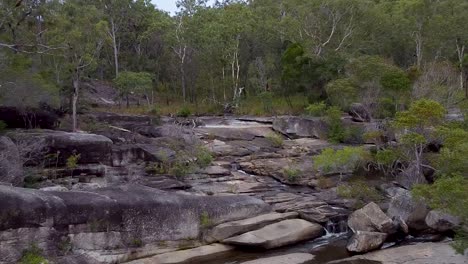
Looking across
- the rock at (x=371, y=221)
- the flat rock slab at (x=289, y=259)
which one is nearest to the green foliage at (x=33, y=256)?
the flat rock slab at (x=289, y=259)

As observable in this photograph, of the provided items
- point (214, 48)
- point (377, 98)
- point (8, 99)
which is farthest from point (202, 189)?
point (214, 48)

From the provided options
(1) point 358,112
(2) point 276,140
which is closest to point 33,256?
(2) point 276,140

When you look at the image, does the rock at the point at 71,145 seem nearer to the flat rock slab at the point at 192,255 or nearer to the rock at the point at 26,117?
the rock at the point at 26,117

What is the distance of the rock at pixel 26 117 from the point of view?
30.3 m

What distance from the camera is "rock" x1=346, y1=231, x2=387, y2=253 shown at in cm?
1911

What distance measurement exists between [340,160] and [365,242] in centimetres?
741

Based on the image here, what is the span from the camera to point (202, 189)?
2498 centimetres

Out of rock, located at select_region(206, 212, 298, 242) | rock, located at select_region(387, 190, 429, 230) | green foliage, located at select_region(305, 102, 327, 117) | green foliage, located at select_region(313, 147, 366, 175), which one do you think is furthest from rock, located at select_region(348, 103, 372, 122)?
rock, located at select_region(206, 212, 298, 242)

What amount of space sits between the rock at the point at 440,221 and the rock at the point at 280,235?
4.37 m

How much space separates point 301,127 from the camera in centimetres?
3784

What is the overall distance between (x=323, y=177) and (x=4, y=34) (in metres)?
22.5

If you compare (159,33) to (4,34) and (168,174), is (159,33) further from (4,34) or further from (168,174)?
(168,174)

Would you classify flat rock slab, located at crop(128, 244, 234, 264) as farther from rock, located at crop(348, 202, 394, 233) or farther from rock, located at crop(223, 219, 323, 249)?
rock, located at crop(348, 202, 394, 233)

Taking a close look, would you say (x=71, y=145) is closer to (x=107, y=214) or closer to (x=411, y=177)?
(x=107, y=214)
